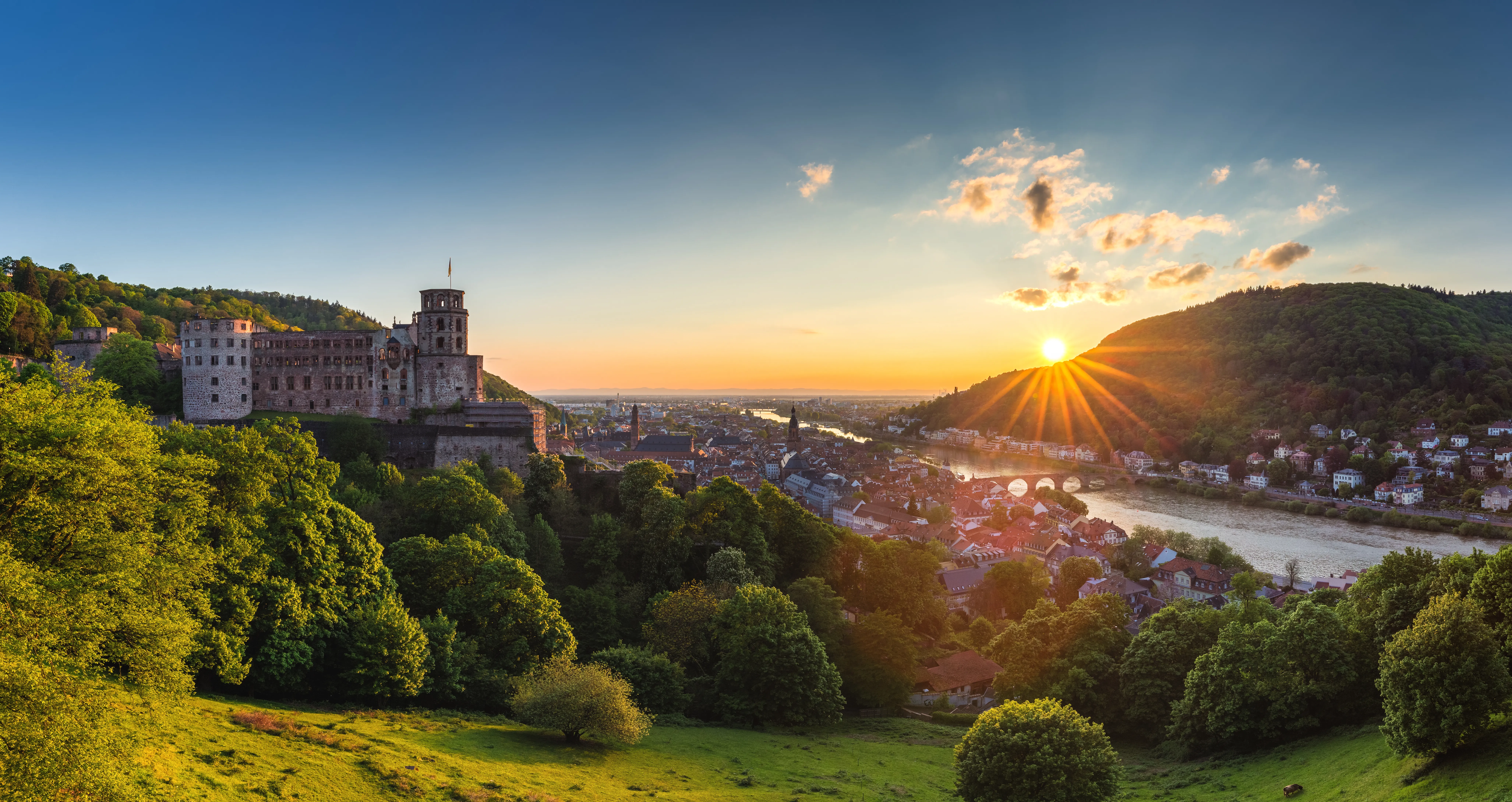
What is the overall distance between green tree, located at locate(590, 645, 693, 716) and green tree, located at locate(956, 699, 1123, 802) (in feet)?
33.4

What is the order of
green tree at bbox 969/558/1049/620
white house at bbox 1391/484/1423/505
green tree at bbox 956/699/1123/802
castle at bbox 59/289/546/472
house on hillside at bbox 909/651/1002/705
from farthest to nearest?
white house at bbox 1391/484/1423/505
green tree at bbox 969/558/1049/620
castle at bbox 59/289/546/472
house on hillside at bbox 909/651/1002/705
green tree at bbox 956/699/1123/802

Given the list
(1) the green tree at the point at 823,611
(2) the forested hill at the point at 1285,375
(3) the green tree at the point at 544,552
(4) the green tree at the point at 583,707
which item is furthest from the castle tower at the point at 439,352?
(2) the forested hill at the point at 1285,375

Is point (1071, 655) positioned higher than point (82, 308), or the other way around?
point (82, 308)

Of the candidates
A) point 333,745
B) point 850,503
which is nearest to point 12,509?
point 333,745

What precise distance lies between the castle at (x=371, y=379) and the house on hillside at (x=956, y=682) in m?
21.4

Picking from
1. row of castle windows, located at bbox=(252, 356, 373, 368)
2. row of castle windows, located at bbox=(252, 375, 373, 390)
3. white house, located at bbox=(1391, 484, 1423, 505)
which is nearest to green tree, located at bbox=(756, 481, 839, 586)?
row of castle windows, located at bbox=(252, 375, 373, 390)

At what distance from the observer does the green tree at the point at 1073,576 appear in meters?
47.7

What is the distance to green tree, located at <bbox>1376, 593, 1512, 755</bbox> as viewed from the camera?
1577 centimetres

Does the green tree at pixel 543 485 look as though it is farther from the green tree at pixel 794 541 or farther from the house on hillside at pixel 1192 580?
the house on hillside at pixel 1192 580

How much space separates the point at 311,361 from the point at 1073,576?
153 feet

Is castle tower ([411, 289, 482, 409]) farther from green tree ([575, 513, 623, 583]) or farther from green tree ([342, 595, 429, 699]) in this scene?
green tree ([342, 595, 429, 699])

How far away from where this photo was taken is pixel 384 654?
1975cm

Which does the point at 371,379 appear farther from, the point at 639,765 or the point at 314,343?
the point at 639,765

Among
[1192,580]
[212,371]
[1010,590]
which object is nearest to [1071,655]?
[1010,590]
